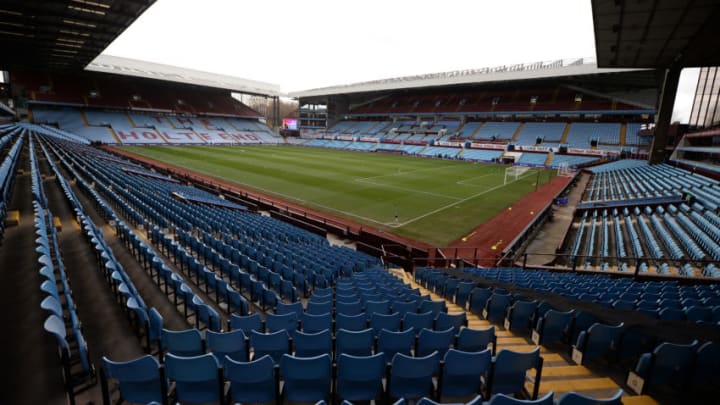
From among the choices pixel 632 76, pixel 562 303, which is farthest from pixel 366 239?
pixel 632 76

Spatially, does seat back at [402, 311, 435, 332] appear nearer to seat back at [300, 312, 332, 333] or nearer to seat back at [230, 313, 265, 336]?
seat back at [300, 312, 332, 333]

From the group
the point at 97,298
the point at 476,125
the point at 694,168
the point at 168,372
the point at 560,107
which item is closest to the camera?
the point at 168,372

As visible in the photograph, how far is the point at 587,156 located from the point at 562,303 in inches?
1940

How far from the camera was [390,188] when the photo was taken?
97.6 ft

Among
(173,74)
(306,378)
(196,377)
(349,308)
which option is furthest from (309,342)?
(173,74)

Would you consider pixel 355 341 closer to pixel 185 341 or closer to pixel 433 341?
pixel 433 341

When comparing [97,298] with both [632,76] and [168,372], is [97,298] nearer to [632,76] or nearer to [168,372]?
[168,372]

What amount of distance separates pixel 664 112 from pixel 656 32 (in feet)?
49.7

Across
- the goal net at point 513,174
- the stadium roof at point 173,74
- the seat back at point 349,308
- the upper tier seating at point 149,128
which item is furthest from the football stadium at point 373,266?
the stadium roof at point 173,74

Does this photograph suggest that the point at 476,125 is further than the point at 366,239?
Yes

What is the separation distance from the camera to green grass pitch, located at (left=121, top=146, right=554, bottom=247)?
2058cm

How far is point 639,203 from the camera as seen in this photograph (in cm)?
1927

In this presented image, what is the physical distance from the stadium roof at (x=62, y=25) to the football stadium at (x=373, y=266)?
9.9 inches

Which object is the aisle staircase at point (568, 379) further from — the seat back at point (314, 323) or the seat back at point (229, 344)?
the seat back at point (229, 344)
